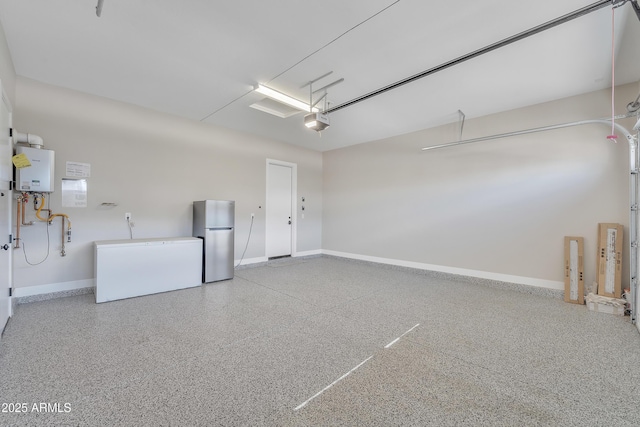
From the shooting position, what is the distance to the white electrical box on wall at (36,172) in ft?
10.7

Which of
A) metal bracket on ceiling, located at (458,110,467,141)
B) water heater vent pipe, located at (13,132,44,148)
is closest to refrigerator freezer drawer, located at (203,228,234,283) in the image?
water heater vent pipe, located at (13,132,44,148)

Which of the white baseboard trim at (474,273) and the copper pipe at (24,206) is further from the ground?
the copper pipe at (24,206)

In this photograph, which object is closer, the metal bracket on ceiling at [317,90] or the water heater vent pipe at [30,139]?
the water heater vent pipe at [30,139]

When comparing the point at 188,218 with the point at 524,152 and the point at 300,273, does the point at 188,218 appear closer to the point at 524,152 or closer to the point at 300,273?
the point at 300,273

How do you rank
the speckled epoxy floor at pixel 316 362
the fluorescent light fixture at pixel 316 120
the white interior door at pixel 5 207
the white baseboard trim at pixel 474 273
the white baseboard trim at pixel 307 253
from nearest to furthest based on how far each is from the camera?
the speckled epoxy floor at pixel 316 362 < the white interior door at pixel 5 207 < the fluorescent light fixture at pixel 316 120 < the white baseboard trim at pixel 474 273 < the white baseboard trim at pixel 307 253

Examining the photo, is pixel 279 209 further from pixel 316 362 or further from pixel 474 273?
pixel 316 362

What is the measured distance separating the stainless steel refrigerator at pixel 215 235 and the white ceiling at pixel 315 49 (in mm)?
1770

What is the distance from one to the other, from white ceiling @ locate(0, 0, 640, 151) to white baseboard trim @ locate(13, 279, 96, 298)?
2823 mm

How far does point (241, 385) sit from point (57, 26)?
371 centimetres

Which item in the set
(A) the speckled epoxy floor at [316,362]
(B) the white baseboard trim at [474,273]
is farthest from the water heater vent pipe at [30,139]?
(B) the white baseboard trim at [474,273]

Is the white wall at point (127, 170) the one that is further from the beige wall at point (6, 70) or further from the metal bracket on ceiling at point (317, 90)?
the metal bracket on ceiling at point (317, 90)

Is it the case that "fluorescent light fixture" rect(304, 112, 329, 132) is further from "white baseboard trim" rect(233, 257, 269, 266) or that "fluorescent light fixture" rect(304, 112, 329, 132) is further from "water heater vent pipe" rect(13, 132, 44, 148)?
"water heater vent pipe" rect(13, 132, 44, 148)

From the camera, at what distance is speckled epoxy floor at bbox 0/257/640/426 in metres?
1.62

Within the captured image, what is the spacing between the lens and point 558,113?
13.1 feet
